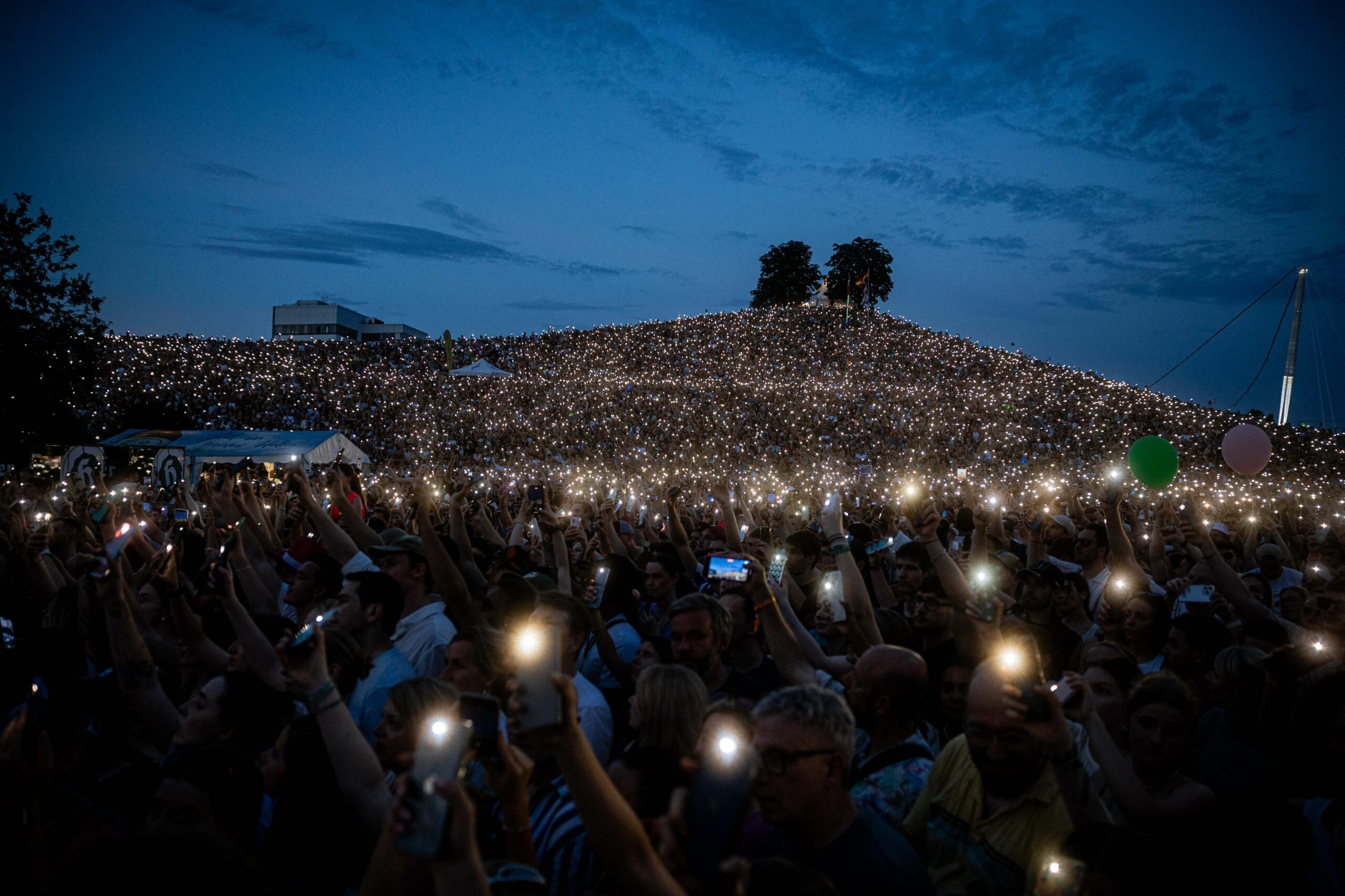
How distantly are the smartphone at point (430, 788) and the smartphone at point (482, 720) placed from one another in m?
0.27

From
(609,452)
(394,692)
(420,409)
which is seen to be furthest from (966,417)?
(394,692)

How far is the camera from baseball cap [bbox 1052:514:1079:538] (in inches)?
342

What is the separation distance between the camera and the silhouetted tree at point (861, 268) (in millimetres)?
59281

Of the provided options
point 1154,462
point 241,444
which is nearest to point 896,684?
point 1154,462

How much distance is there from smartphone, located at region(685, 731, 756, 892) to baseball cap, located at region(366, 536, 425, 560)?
→ 3689mm

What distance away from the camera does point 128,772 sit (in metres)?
3.06

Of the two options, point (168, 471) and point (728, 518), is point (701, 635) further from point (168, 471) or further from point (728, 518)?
point (168, 471)

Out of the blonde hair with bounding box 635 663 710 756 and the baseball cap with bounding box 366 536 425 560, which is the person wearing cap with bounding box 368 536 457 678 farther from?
the blonde hair with bounding box 635 663 710 756

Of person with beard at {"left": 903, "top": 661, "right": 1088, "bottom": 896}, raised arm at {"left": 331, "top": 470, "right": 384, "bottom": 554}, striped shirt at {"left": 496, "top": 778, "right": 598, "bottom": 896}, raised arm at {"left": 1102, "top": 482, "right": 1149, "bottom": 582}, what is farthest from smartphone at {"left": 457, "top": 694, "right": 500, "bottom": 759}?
raised arm at {"left": 1102, "top": 482, "right": 1149, "bottom": 582}

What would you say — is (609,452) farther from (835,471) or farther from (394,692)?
(394,692)

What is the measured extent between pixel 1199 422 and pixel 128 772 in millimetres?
36819

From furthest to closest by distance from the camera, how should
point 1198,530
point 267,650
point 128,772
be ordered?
point 1198,530 → point 267,650 → point 128,772

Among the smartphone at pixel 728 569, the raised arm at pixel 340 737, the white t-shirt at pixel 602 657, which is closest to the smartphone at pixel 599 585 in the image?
the white t-shirt at pixel 602 657

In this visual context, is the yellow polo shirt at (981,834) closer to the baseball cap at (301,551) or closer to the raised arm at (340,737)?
the raised arm at (340,737)
